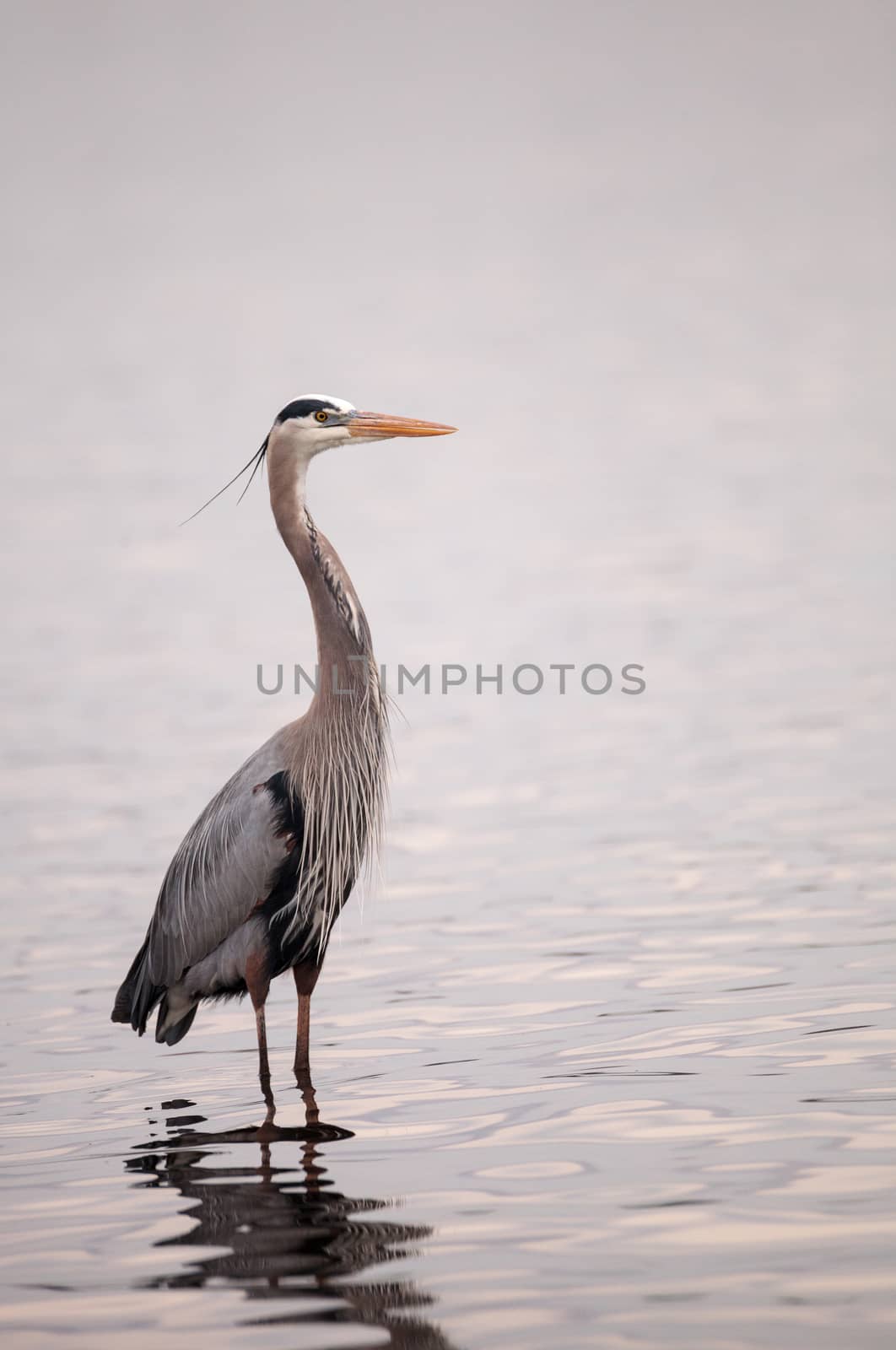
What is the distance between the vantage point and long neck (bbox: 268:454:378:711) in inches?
277

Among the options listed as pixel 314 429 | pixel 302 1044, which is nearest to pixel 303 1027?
pixel 302 1044

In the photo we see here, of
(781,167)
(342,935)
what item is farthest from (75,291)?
(342,935)

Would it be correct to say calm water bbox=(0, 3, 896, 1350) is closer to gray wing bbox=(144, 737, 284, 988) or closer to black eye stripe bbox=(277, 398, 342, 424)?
gray wing bbox=(144, 737, 284, 988)

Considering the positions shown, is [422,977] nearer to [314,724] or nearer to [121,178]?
[314,724]

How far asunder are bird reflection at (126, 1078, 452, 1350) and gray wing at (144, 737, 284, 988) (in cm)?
97

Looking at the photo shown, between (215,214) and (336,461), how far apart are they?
2531 cm

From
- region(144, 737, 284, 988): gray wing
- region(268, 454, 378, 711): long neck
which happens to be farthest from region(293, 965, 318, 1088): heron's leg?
region(268, 454, 378, 711): long neck

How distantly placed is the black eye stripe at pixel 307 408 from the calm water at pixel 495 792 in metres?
2.44

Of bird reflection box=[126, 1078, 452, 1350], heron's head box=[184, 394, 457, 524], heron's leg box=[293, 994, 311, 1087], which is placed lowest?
bird reflection box=[126, 1078, 452, 1350]

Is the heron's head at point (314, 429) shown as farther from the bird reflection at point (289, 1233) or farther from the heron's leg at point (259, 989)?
the bird reflection at point (289, 1233)

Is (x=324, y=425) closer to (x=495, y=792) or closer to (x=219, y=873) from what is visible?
(x=219, y=873)

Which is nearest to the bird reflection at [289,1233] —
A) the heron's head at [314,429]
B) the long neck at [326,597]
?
the long neck at [326,597]

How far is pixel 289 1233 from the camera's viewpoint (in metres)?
4.97

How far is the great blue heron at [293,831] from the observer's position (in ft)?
22.3
